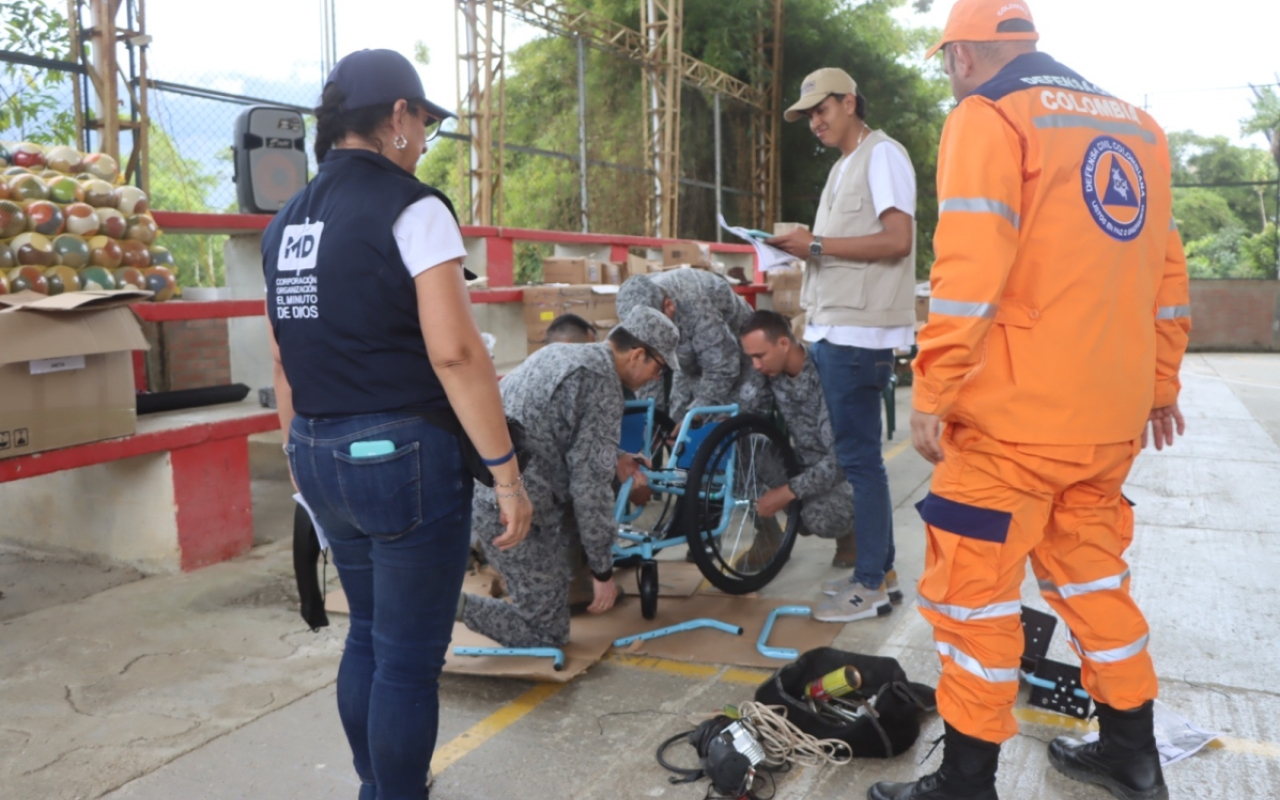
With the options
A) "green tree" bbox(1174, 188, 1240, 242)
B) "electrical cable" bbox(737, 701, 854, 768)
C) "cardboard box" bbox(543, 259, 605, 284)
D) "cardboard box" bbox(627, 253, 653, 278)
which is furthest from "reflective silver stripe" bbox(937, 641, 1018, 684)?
"green tree" bbox(1174, 188, 1240, 242)

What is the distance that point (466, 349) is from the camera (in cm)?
181

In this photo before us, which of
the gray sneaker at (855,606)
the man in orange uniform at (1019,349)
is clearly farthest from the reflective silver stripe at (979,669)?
the gray sneaker at (855,606)

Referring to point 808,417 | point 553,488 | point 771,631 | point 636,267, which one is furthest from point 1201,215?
point 553,488

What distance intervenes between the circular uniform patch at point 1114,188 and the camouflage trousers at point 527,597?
184cm

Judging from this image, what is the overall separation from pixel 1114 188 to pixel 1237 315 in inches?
659

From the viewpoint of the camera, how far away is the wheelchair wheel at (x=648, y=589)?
3.58 m

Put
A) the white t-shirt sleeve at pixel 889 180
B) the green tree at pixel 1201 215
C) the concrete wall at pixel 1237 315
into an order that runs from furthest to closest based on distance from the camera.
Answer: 1. the green tree at pixel 1201 215
2. the concrete wall at pixel 1237 315
3. the white t-shirt sleeve at pixel 889 180

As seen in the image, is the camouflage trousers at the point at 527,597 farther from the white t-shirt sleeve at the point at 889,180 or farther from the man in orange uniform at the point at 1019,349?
the white t-shirt sleeve at the point at 889,180

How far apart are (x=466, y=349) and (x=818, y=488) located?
246cm

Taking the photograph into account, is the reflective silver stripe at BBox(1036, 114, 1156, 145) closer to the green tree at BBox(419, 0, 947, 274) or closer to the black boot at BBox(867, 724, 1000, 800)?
the black boot at BBox(867, 724, 1000, 800)

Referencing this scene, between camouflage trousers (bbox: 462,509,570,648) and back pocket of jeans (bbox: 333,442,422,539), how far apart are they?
125 centimetres

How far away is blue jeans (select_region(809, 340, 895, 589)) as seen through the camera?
3.38 m

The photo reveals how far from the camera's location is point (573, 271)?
7605mm

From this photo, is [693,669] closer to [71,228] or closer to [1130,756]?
[1130,756]
